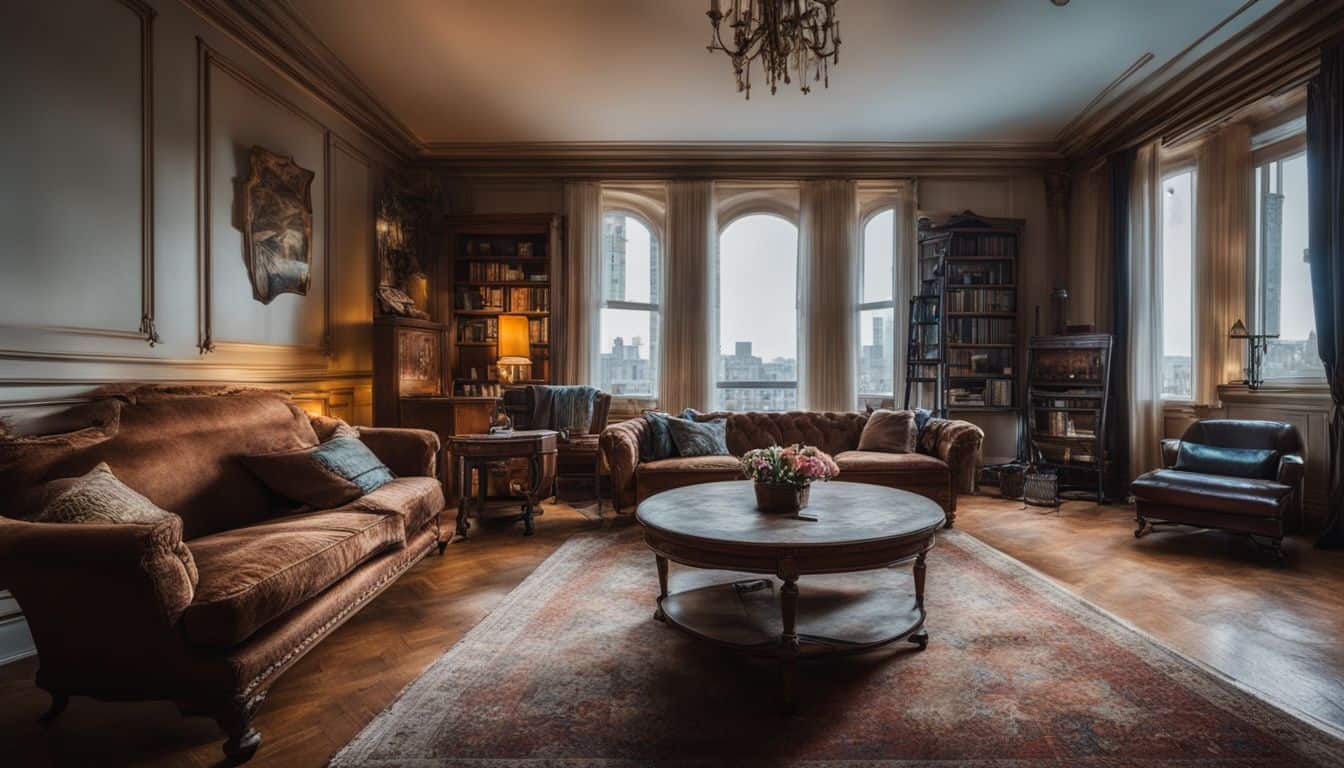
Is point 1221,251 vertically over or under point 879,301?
over

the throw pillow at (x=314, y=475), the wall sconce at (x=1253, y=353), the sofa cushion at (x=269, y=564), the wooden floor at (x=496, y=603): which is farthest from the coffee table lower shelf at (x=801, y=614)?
the wall sconce at (x=1253, y=353)

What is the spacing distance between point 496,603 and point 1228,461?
15.7 ft

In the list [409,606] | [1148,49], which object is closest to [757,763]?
[409,606]

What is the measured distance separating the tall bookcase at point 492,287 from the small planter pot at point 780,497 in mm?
3915

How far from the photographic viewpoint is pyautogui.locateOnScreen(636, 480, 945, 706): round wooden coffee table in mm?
2189

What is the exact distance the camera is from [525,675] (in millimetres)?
2211

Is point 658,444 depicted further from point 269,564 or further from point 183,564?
point 183,564

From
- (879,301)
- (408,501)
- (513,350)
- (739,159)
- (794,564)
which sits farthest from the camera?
(879,301)

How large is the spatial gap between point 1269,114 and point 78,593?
7.37m

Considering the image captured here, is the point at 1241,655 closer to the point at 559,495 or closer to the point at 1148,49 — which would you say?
the point at 1148,49

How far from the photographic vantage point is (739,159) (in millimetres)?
6277

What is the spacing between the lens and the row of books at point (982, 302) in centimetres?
612

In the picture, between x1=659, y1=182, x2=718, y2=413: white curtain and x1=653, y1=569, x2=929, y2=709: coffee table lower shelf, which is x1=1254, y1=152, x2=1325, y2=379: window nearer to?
x1=653, y1=569, x2=929, y2=709: coffee table lower shelf

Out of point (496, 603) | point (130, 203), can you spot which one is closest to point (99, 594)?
point (496, 603)
